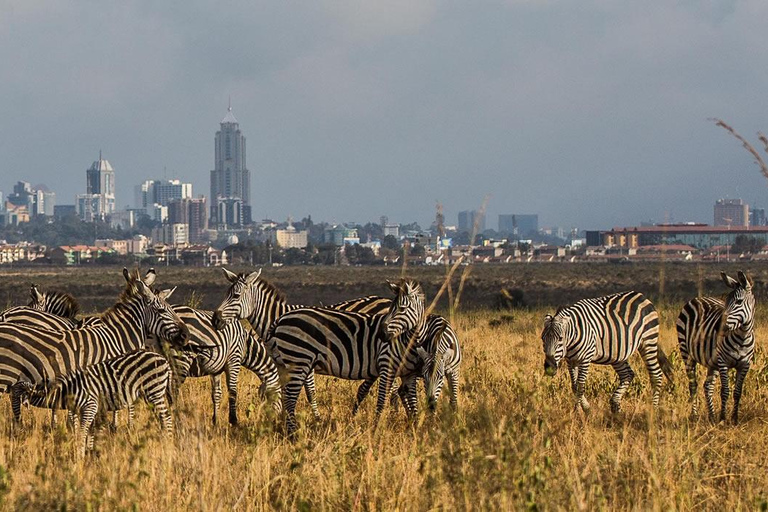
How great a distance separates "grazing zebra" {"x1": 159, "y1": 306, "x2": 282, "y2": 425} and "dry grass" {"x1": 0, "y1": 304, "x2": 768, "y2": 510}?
2.21 feet

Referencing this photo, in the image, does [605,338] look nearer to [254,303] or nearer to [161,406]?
[254,303]

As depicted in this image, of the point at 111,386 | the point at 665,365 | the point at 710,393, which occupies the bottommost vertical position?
the point at 710,393

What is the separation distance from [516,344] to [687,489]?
1151cm

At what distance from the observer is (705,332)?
1095 cm

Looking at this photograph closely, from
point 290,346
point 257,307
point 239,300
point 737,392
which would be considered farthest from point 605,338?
point 239,300

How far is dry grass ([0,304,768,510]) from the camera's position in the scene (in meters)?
5.91

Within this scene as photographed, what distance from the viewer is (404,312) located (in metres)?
10.0

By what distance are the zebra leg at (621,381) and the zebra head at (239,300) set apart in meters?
3.82

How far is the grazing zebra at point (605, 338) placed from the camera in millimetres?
10781

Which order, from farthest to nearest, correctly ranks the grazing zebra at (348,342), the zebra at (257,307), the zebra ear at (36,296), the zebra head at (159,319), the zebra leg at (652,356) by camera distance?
the zebra ear at (36,296)
the zebra leg at (652,356)
the zebra at (257,307)
the zebra head at (159,319)
the grazing zebra at (348,342)

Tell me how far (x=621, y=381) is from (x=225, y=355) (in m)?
4.21

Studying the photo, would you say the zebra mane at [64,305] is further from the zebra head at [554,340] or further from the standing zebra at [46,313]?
the zebra head at [554,340]

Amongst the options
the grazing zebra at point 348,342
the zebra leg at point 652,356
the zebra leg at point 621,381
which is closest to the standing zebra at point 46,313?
the grazing zebra at point 348,342

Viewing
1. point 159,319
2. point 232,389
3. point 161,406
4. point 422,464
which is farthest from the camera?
point 232,389
